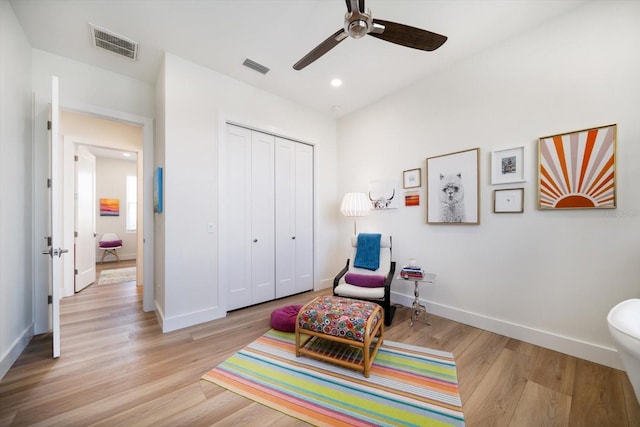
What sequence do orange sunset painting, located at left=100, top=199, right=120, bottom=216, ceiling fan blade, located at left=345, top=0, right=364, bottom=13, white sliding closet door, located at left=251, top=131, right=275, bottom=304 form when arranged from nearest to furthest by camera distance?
ceiling fan blade, located at left=345, top=0, right=364, bottom=13 → white sliding closet door, located at left=251, top=131, right=275, bottom=304 → orange sunset painting, located at left=100, top=199, right=120, bottom=216

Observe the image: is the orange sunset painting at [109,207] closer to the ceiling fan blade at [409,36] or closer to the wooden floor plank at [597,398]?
the ceiling fan blade at [409,36]

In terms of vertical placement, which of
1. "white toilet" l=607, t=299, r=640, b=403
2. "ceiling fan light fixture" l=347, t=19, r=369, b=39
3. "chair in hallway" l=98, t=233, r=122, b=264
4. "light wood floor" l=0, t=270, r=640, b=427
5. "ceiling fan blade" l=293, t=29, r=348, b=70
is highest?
"ceiling fan blade" l=293, t=29, r=348, b=70

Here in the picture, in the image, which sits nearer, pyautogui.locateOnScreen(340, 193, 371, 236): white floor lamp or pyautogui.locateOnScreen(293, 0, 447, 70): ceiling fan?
pyautogui.locateOnScreen(293, 0, 447, 70): ceiling fan

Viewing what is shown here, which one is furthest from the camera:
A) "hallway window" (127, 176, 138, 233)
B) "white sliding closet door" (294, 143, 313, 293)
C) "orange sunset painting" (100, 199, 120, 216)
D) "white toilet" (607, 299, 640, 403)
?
"hallway window" (127, 176, 138, 233)

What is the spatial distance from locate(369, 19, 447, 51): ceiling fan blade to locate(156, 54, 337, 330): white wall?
2029mm

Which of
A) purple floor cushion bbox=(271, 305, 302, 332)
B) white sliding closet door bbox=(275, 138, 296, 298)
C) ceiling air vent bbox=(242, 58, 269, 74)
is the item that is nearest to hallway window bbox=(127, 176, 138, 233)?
white sliding closet door bbox=(275, 138, 296, 298)

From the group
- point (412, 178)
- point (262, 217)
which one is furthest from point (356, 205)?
point (262, 217)

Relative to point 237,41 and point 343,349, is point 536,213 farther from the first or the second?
point 237,41

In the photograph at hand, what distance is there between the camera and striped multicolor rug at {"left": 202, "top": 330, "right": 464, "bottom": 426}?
147cm

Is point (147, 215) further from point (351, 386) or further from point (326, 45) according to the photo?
point (351, 386)

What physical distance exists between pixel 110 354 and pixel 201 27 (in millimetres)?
3045

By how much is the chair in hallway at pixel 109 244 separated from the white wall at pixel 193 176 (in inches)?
189

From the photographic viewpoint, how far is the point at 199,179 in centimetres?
276

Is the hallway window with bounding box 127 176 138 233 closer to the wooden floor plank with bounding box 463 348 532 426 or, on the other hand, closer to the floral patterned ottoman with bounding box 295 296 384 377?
the floral patterned ottoman with bounding box 295 296 384 377
